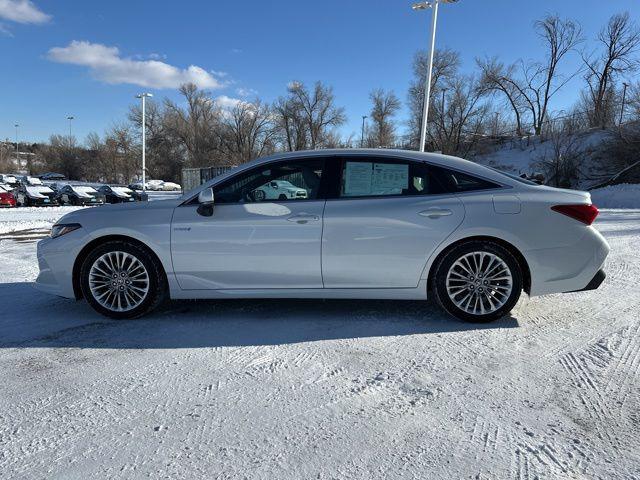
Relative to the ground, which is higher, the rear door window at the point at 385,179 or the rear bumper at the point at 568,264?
the rear door window at the point at 385,179

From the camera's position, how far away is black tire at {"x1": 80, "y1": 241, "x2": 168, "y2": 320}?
399 centimetres

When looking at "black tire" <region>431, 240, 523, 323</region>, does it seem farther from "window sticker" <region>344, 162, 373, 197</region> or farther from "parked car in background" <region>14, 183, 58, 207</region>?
"parked car in background" <region>14, 183, 58, 207</region>

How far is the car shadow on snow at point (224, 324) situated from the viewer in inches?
140

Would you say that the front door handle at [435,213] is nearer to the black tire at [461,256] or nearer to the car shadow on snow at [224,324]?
the black tire at [461,256]

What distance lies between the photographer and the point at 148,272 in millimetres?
3990

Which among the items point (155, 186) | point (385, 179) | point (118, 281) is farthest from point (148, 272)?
point (155, 186)

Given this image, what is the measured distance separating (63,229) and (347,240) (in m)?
2.65

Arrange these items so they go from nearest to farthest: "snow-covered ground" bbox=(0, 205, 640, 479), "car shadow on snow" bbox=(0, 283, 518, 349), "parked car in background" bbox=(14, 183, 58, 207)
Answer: "snow-covered ground" bbox=(0, 205, 640, 479)
"car shadow on snow" bbox=(0, 283, 518, 349)
"parked car in background" bbox=(14, 183, 58, 207)

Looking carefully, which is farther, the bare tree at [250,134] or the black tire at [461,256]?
the bare tree at [250,134]

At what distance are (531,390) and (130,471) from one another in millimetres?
2295

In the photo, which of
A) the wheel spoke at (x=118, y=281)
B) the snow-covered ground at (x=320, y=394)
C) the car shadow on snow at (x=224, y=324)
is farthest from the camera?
the wheel spoke at (x=118, y=281)

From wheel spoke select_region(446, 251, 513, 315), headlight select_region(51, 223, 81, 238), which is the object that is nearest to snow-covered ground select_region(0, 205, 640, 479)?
wheel spoke select_region(446, 251, 513, 315)

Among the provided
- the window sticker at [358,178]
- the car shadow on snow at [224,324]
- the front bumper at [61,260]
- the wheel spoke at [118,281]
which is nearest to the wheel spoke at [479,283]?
the car shadow on snow at [224,324]

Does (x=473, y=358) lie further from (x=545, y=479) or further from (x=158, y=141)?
(x=158, y=141)
